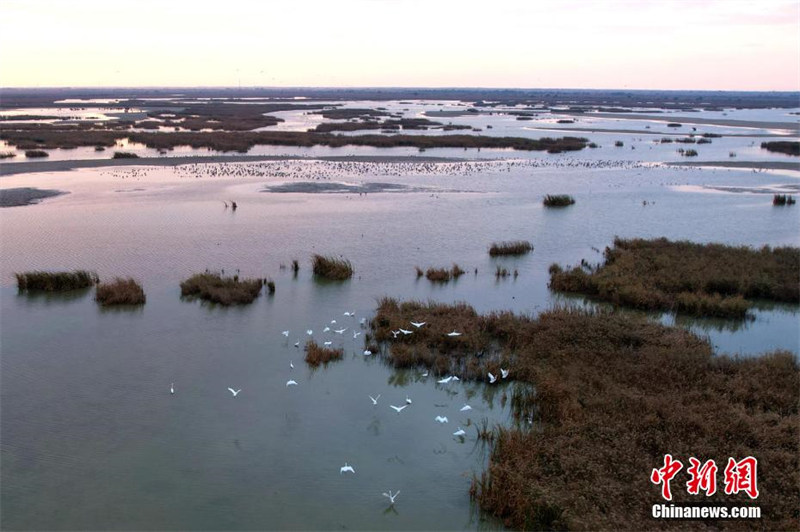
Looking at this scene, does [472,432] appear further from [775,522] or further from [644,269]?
[644,269]

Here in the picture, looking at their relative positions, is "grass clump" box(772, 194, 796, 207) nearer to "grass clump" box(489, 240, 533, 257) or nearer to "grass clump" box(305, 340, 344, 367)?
"grass clump" box(489, 240, 533, 257)

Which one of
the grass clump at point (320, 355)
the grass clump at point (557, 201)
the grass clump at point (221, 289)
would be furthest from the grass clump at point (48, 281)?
the grass clump at point (557, 201)

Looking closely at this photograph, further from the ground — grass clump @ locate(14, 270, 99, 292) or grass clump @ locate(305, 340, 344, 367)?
grass clump @ locate(14, 270, 99, 292)

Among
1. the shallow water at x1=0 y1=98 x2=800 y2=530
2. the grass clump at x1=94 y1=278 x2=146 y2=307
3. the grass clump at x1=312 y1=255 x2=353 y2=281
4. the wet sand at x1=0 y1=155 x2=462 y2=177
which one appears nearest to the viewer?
the shallow water at x1=0 y1=98 x2=800 y2=530

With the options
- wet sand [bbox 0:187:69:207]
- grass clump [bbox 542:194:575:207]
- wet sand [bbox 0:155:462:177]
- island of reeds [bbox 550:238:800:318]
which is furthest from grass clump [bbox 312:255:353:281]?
wet sand [bbox 0:155:462:177]

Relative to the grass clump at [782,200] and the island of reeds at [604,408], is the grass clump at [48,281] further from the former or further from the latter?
the grass clump at [782,200]

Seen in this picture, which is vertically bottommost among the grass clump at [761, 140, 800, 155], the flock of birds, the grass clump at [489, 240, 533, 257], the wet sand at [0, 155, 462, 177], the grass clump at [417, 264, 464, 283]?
the flock of birds
